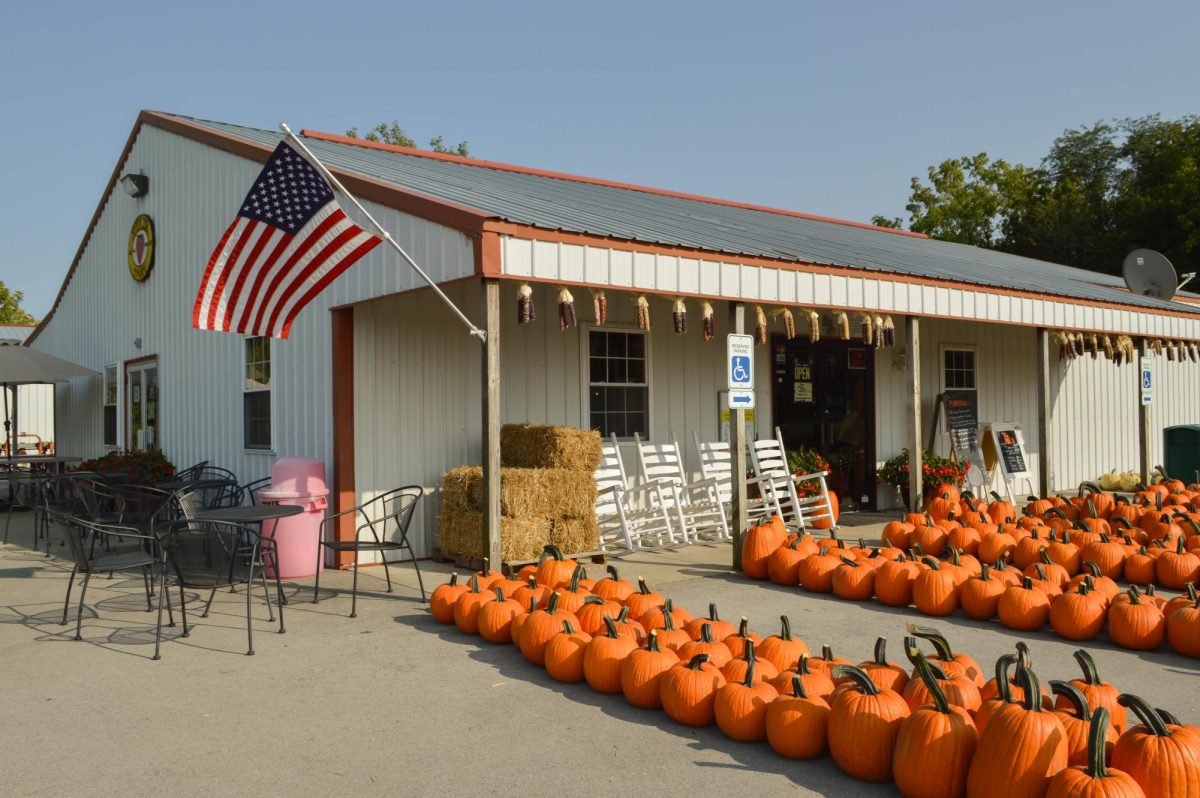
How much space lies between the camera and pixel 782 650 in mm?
4742

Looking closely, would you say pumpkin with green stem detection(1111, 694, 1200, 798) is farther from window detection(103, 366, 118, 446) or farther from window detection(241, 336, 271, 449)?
window detection(103, 366, 118, 446)

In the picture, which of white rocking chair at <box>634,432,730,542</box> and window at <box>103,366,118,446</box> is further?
window at <box>103,366,118,446</box>

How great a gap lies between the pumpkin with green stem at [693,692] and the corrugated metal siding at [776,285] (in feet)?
10.9

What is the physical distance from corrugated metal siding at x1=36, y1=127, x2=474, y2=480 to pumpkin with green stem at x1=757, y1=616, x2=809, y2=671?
11.4 feet

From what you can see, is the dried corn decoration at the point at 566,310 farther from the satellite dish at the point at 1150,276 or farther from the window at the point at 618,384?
the satellite dish at the point at 1150,276

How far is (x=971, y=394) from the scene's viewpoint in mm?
14281

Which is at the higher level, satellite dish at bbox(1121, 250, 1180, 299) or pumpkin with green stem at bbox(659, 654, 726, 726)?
satellite dish at bbox(1121, 250, 1180, 299)

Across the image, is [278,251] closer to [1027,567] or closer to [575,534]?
[575,534]

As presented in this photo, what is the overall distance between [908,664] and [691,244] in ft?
13.2

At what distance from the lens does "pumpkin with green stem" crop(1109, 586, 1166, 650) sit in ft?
18.4

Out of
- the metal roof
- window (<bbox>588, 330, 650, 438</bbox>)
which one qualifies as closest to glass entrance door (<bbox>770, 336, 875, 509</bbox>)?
the metal roof

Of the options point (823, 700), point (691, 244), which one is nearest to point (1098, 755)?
point (823, 700)

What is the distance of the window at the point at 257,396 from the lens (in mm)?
10305

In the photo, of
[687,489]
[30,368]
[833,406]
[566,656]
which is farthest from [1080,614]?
[30,368]
